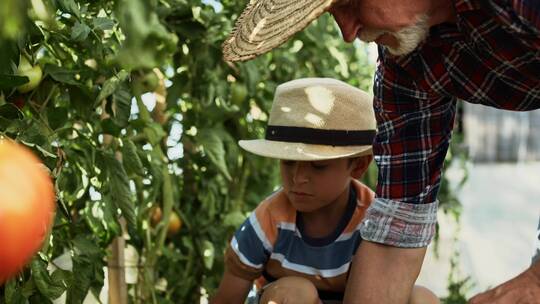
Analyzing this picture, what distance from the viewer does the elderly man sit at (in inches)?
68.7

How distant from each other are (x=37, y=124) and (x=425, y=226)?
86 cm

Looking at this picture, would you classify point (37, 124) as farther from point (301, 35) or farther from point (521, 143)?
point (521, 143)

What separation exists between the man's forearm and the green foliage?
509mm

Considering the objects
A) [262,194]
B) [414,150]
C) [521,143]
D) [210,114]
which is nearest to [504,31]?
[414,150]

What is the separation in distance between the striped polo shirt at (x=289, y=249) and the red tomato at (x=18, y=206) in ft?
4.63

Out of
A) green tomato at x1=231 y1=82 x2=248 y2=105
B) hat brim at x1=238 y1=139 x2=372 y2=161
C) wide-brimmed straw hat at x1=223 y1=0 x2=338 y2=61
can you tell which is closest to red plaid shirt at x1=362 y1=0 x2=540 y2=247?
hat brim at x1=238 y1=139 x2=372 y2=161

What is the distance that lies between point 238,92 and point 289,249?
1.83 feet

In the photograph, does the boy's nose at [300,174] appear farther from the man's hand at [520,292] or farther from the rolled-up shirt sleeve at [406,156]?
the man's hand at [520,292]

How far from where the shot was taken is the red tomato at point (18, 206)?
0.92 meters

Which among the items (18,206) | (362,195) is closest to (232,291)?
(362,195)

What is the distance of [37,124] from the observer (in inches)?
77.2

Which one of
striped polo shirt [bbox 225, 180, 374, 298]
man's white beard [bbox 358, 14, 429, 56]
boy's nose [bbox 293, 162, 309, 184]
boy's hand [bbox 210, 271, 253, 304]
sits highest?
man's white beard [bbox 358, 14, 429, 56]

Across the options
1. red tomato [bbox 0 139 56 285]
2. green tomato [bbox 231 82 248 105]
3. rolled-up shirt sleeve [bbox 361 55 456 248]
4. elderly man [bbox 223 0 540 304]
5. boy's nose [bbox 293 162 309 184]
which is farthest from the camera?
green tomato [bbox 231 82 248 105]

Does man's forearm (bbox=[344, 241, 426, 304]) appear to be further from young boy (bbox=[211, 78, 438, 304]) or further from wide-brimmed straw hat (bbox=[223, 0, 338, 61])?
wide-brimmed straw hat (bbox=[223, 0, 338, 61])
